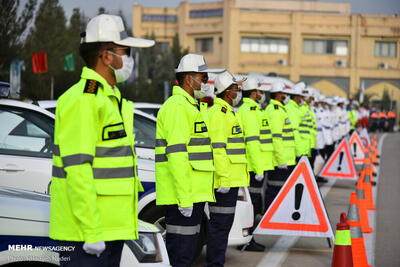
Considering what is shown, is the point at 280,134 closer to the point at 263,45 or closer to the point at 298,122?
the point at 298,122

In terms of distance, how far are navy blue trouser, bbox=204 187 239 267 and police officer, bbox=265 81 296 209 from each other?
3062mm

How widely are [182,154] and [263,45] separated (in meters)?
70.5

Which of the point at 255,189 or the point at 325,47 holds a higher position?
the point at 325,47

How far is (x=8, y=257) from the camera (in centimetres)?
402

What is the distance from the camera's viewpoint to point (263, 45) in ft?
246

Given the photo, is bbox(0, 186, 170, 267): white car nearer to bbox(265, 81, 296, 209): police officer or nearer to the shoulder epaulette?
the shoulder epaulette

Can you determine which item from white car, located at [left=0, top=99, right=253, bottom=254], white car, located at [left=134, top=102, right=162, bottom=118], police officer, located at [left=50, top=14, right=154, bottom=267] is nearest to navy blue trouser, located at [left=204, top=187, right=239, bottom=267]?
white car, located at [left=0, top=99, right=253, bottom=254]

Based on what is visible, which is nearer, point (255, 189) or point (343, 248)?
point (343, 248)

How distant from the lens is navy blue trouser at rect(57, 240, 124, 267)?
3715mm

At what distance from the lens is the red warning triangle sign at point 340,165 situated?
15.7 metres

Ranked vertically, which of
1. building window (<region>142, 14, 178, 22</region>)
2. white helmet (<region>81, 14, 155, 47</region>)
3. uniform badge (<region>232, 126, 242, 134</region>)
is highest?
building window (<region>142, 14, 178, 22</region>)

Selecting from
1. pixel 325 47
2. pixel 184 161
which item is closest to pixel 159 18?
pixel 325 47

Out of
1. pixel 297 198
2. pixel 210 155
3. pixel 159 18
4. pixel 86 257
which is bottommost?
pixel 297 198

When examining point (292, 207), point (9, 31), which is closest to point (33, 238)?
point (292, 207)
